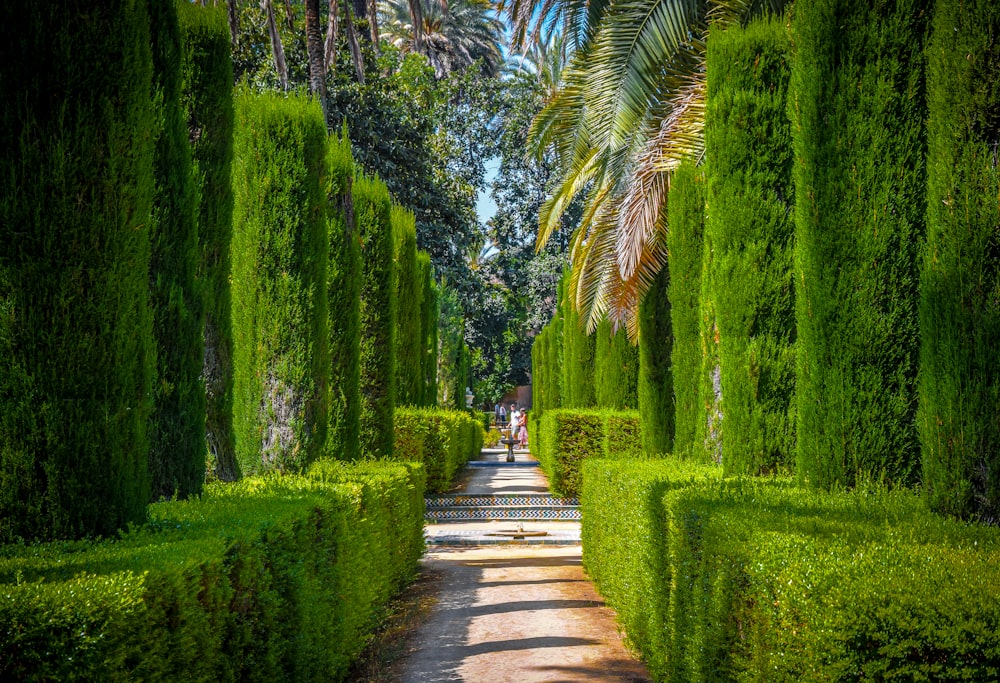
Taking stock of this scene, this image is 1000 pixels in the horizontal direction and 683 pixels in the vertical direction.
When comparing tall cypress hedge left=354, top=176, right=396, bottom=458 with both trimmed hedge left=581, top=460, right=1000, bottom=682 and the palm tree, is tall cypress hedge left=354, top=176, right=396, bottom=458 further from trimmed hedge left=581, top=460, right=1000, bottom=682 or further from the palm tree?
the palm tree

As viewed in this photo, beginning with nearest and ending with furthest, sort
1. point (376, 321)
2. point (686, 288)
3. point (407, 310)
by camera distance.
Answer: point (686, 288) → point (376, 321) → point (407, 310)

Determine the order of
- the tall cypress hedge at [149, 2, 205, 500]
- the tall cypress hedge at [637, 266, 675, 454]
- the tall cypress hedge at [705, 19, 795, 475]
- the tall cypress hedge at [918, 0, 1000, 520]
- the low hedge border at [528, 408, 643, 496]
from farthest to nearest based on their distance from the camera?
1. the low hedge border at [528, 408, 643, 496]
2. the tall cypress hedge at [637, 266, 675, 454]
3. the tall cypress hedge at [705, 19, 795, 475]
4. the tall cypress hedge at [149, 2, 205, 500]
5. the tall cypress hedge at [918, 0, 1000, 520]

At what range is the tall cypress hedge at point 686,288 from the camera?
418 inches

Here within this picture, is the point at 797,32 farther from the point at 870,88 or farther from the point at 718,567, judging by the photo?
the point at 718,567

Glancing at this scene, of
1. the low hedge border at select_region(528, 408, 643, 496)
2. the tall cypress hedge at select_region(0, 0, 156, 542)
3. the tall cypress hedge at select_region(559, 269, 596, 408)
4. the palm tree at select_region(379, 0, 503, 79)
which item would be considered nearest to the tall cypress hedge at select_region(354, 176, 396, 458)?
the low hedge border at select_region(528, 408, 643, 496)

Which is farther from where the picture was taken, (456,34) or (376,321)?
(456,34)

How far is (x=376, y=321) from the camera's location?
1411 centimetres

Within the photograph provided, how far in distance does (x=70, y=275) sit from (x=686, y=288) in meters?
7.86

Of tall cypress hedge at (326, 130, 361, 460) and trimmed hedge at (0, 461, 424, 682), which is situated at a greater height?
tall cypress hedge at (326, 130, 361, 460)

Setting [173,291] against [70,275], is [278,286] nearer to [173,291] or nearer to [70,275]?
[173,291]

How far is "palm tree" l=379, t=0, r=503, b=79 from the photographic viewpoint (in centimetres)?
4447

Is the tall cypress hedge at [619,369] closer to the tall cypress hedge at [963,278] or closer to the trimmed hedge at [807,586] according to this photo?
the trimmed hedge at [807,586]

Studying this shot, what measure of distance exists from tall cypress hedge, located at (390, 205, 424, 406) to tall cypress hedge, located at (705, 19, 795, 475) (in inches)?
399

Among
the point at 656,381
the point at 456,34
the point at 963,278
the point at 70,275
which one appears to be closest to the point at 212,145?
the point at 70,275
